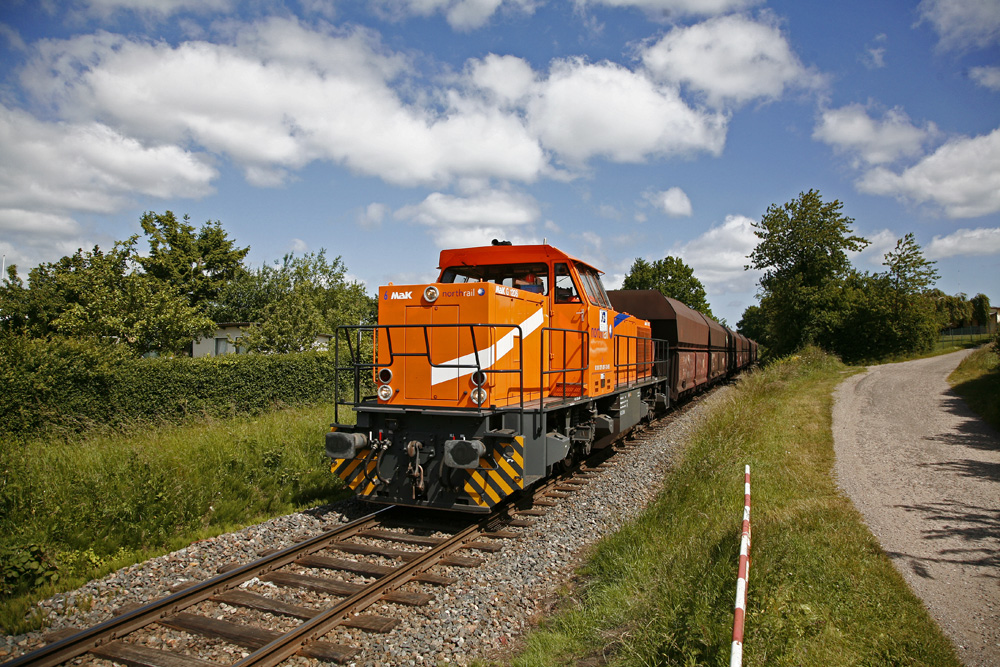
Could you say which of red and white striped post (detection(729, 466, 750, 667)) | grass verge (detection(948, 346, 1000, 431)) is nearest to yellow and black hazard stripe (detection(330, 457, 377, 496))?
red and white striped post (detection(729, 466, 750, 667))

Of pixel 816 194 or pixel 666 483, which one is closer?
pixel 666 483

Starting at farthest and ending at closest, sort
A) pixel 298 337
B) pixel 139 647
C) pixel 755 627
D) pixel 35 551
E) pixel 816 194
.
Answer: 1. pixel 816 194
2. pixel 298 337
3. pixel 35 551
4. pixel 139 647
5. pixel 755 627

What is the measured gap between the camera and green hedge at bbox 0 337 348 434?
1210 cm

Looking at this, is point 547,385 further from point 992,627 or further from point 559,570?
point 992,627

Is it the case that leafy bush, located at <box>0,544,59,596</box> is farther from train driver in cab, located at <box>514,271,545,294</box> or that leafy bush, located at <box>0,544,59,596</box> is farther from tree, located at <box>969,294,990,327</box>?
tree, located at <box>969,294,990,327</box>

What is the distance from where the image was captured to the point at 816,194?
30875mm

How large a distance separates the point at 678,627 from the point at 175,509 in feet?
18.1

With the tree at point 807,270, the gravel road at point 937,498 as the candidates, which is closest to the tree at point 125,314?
the gravel road at point 937,498

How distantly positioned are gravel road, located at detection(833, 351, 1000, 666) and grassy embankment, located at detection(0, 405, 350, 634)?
262 inches

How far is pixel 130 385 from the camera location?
14.1 m

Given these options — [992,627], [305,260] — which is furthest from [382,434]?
[305,260]

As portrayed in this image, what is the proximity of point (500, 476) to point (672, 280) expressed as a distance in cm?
5828

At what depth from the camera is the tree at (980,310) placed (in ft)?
194

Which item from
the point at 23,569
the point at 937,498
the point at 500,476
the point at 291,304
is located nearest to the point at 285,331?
the point at 291,304
